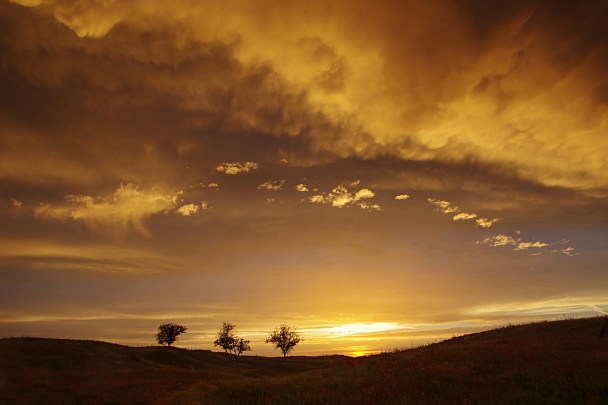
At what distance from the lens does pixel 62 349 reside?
160ft

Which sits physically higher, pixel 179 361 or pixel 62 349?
pixel 62 349

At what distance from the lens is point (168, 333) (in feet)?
316

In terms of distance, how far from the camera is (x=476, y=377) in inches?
767

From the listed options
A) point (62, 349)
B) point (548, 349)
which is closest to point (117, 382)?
point (62, 349)

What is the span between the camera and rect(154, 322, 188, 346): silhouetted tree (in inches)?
3775

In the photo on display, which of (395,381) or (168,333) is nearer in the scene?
(395,381)

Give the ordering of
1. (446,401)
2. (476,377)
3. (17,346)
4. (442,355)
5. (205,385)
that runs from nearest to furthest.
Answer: (446,401) < (476,377) < (442,355) < (205,385) < (17,346)

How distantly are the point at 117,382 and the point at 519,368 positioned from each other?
31419 millimetres

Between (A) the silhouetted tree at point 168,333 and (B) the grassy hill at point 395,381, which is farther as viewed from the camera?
(A) the silhouetted tree at point 168,333

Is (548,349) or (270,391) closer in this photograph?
(548,349)

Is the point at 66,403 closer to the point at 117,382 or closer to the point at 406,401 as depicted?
the point at 117,382

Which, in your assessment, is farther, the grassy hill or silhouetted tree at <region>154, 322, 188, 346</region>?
silhouetted tree at <region>154, 322, 188, 346</region>

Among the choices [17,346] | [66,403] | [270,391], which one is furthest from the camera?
[17,346]

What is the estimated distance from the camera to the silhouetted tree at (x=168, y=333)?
95.9 m
